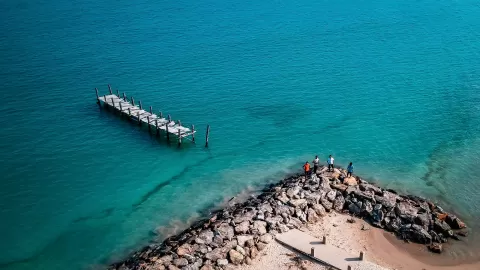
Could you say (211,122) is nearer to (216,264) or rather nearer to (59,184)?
(59,184)

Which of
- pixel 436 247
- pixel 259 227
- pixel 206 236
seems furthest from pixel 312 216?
pixel 436 247

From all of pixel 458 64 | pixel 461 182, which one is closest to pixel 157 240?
pixel 461 182

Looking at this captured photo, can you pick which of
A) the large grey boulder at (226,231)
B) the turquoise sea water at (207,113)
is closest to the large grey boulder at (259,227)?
the large grey boulder at (226,231)

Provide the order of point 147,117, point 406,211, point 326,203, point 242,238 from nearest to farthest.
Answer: point 242,238 < point 406,211 < point 326,203 < point 147,117

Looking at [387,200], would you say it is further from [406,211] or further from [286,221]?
[286,221]

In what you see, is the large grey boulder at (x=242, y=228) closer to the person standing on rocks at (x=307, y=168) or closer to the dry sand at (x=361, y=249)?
the dry sand at (x=361, y=249)
